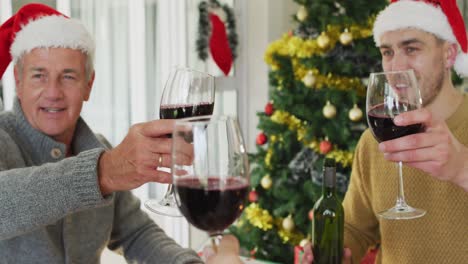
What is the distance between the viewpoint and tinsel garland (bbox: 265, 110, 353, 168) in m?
2.67

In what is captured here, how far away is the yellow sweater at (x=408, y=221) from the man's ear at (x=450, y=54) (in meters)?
0.13

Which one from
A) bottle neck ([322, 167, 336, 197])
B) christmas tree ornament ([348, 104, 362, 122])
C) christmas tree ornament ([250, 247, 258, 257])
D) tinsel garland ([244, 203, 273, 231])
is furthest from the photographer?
christmas tree ornament ([250, 247, 258, 257])

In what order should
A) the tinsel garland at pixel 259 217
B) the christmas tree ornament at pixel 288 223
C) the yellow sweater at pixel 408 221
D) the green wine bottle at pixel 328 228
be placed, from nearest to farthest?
the green wine bottle at pixel 328 228 < the yellow sweater at pixel 408 221 < the christmas tree ornament at pixel 288 223 < the tinsel garland at pixel 259 217

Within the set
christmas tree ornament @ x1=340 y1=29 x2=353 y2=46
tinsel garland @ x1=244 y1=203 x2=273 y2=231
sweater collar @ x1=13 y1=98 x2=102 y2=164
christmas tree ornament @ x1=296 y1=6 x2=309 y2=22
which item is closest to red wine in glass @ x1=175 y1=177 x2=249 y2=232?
sweater collar @ x1=13 y1=98 x2=102 y2=164

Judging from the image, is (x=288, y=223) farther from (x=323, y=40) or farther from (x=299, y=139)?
(x=323, y=40)

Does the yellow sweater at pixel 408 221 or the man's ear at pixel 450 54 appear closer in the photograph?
A: the yellow sweater at pixel 408 221

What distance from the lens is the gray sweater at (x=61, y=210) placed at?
96 centimetres

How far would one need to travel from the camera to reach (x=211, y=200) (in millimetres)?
689

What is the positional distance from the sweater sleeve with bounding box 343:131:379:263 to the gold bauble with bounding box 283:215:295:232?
4.23 ft

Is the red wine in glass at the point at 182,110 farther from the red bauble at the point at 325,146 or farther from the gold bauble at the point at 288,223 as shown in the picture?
the gold bauble at the point at 288,223

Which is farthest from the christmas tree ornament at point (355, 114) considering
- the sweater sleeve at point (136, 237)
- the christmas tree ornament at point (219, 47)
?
the sweater sleeve at point (136, 237)

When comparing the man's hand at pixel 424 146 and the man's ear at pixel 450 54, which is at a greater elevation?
the man's ear at pixel 450 54

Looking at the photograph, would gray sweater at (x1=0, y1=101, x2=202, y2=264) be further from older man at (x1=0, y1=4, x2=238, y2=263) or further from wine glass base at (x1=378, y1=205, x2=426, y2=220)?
wine glass base at (x1=378, y1=205, x2=426, y2=220)

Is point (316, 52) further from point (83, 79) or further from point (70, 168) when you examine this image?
point (70, 168)
